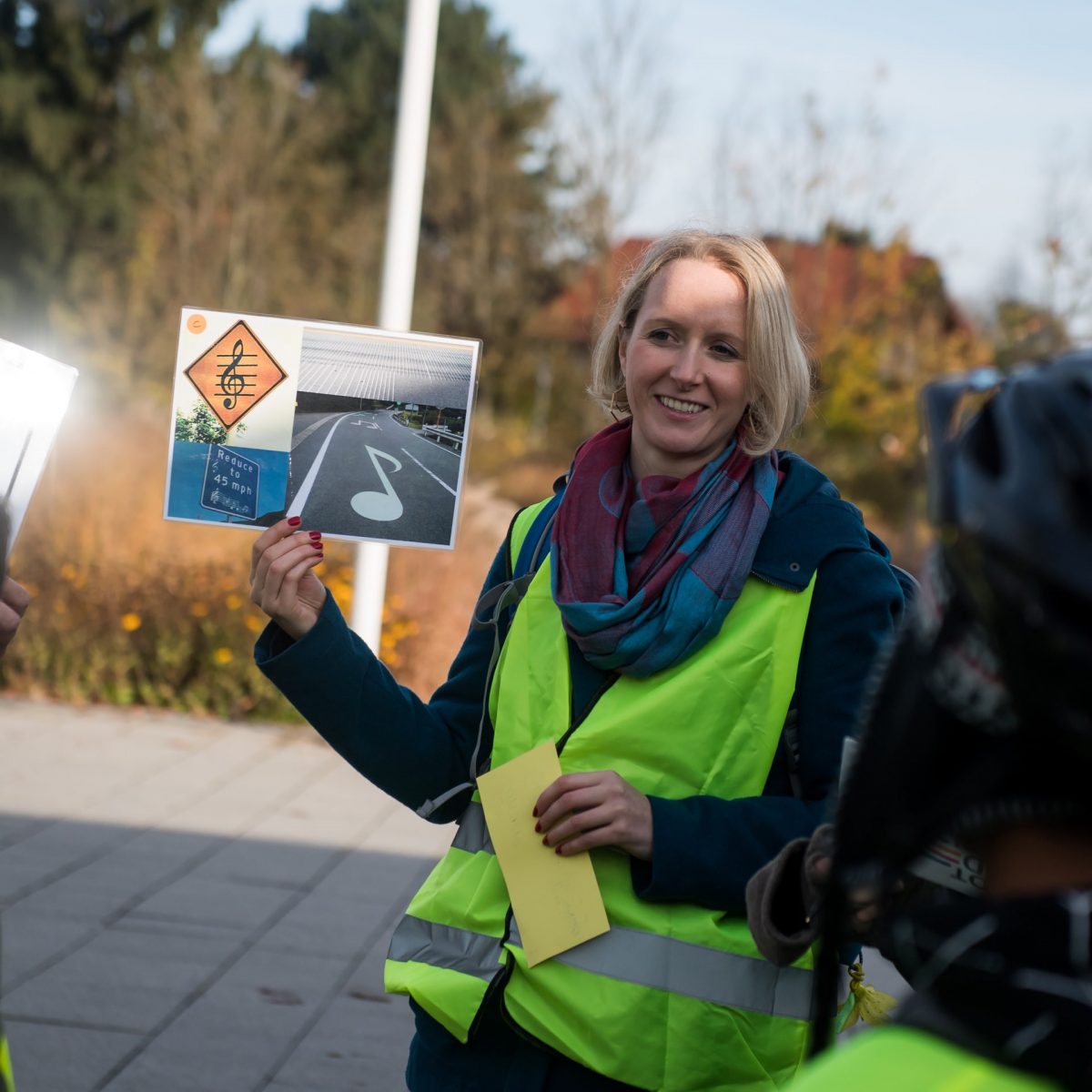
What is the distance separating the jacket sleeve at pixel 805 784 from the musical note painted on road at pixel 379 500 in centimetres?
68

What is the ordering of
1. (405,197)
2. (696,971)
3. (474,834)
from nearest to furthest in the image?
(696,971)
(474,834)
(405,197)

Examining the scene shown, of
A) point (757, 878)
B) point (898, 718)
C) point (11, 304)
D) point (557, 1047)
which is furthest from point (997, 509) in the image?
point (11, 304)

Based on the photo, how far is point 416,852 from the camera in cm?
629

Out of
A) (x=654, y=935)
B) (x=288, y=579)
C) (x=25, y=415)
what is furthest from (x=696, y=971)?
(x=25, y=415)

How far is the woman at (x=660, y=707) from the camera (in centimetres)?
212

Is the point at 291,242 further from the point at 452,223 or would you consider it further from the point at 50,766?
the point at 50,766

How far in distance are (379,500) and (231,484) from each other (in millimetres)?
251

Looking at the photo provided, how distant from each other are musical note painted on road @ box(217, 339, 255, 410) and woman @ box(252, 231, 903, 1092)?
10.2 inches

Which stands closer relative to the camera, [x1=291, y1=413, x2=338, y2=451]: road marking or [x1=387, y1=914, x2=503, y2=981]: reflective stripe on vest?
[x1=387, y1=914, x2=503, y2=981]: reflective stripe on vest

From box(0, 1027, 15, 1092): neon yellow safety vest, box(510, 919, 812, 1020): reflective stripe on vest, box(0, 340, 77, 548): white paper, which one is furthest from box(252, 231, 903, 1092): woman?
box(0, 1027, 15, 1092): neon yellow safety vest

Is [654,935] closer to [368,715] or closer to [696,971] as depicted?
[696,971]

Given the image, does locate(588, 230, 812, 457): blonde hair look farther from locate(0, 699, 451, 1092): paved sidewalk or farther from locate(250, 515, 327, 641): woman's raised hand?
locate(0, 699, 451, 1092): paved sidewalk

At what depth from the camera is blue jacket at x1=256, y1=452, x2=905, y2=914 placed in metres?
2.13

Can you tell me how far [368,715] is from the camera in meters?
2.41
